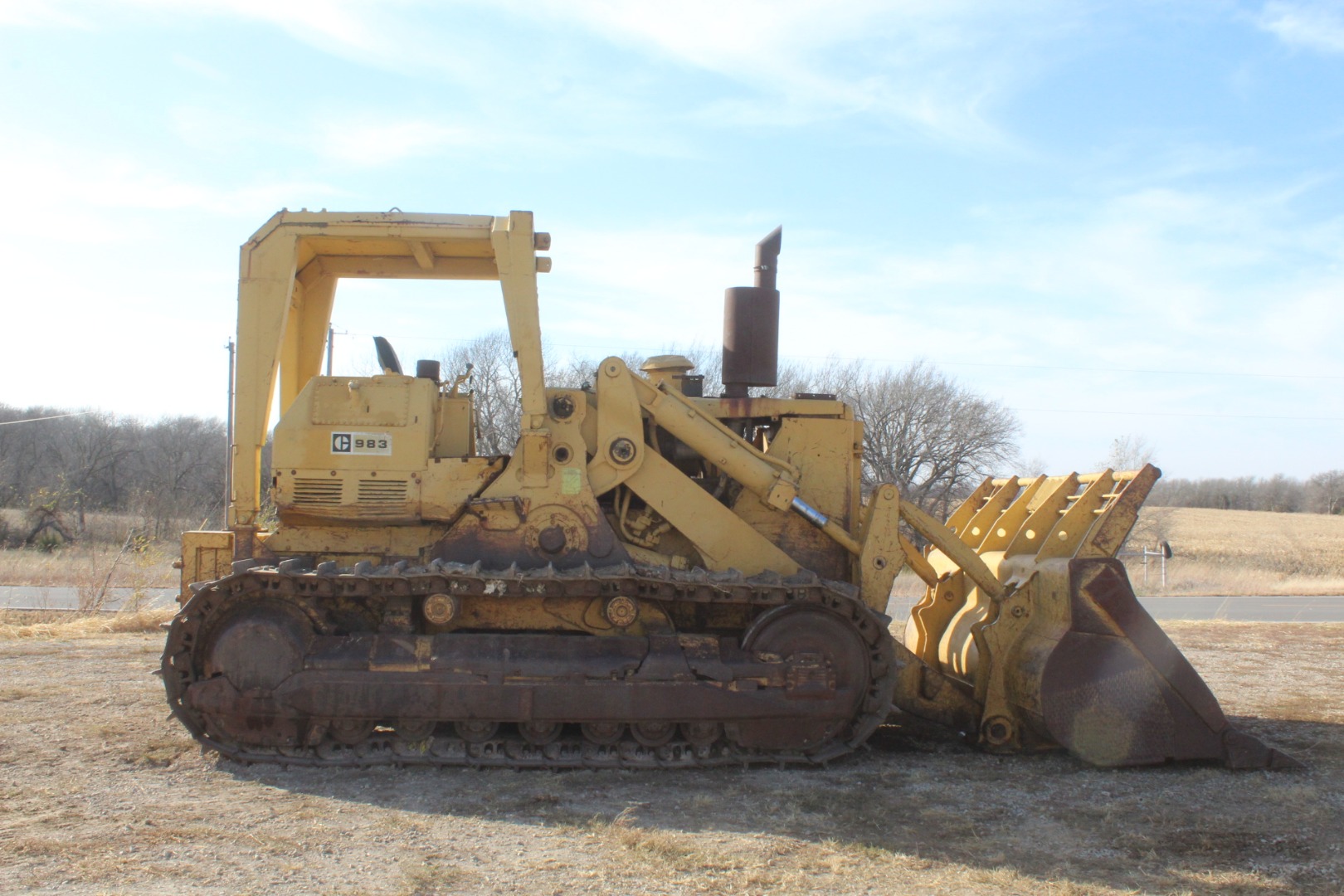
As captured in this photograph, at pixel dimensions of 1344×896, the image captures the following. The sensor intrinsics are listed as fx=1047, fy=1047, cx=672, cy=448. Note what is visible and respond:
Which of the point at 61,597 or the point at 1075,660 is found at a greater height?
the point at 1075,660

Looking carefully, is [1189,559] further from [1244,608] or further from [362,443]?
[362,443]

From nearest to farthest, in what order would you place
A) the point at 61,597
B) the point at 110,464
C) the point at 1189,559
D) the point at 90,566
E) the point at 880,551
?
the point at 880,551 < the point at 61,597 < the point at 90,566 < the point at 1189,559 < the point at 110,464

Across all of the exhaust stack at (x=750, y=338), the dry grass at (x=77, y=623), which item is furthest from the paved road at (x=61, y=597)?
the exhaust stack at (x=750, y=338)

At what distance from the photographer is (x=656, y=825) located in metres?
5.70

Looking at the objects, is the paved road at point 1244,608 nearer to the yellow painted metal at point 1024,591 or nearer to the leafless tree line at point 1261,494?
the yellow painted metal at point 1024,591

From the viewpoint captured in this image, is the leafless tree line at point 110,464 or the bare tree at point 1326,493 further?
the bare tree at point 1326,493

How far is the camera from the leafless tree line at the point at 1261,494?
82312mm

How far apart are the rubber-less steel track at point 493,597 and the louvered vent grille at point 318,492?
1.58 feet

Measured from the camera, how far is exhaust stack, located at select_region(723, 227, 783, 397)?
845 cm

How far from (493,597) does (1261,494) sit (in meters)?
97.9

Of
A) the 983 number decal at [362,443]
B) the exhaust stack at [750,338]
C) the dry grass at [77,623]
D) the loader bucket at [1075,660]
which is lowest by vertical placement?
the dry grass at [77,623]

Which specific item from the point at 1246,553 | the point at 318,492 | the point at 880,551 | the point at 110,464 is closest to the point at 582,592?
the point at 318,492

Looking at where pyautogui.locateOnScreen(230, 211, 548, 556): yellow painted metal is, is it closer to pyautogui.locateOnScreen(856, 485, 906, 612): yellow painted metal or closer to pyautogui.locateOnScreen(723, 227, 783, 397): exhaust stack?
pyautogui.locateOnScreen(723, 227, 783, 397): exhaust stack

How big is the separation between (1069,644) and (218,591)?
568cm
